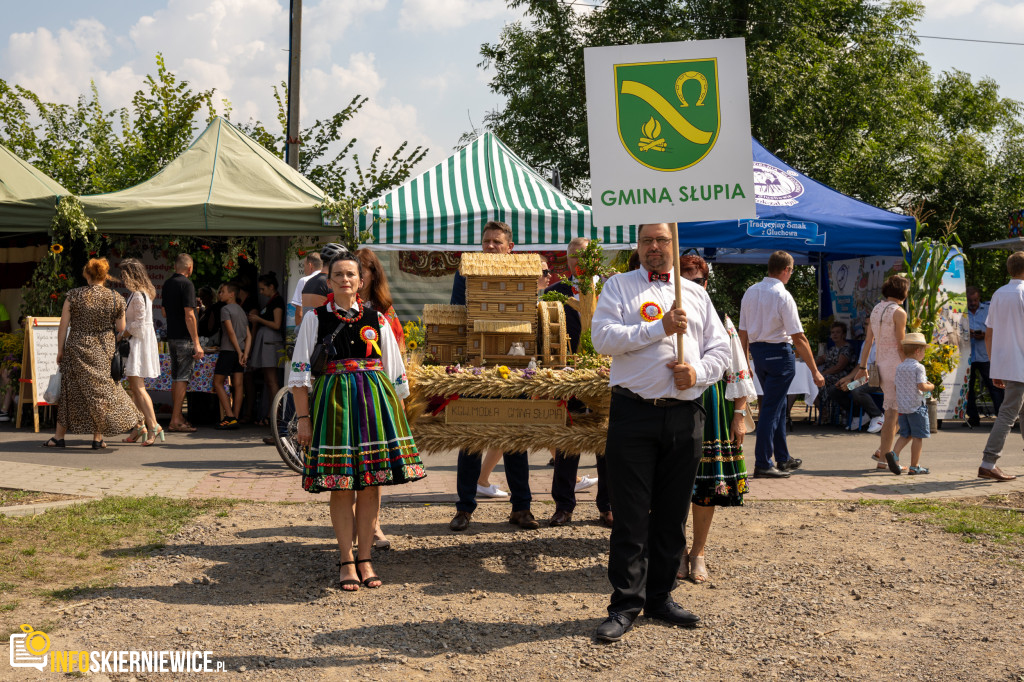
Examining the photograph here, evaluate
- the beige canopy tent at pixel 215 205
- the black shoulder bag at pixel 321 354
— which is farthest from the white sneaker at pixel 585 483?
the beige canopy tent at pixel 215 205

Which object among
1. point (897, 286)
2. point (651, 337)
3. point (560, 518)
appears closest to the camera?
point (651, 337)

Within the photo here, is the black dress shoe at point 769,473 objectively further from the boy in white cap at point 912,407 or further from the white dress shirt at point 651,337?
the white dress shirt at point 651,337

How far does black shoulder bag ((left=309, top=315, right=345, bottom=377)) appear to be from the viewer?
5.21 meters

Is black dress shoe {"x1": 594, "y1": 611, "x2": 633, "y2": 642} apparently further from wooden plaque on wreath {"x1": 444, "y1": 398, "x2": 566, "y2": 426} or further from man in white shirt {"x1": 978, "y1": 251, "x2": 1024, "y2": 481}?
man in white shirt {"x1": 978, "y1": 251, "x2": 1024, "y2": 481}

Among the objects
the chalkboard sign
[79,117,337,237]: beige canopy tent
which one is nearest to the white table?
[79,117,337,237]: beige canopy tent

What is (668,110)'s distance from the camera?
477 centimetres

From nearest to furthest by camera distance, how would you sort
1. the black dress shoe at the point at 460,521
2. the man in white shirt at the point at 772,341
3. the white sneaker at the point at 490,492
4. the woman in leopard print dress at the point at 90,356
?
1. the black dress shoe at the point at 460,521
2. the white sneaker at the point at 490,492
3. the man in white shirt at the point at 772,341
4. the woman in leopard print dress at the point at 90,356

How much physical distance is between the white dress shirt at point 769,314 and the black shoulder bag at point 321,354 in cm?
452

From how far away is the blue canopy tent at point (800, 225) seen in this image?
12.6 m

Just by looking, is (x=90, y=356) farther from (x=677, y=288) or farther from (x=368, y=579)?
(x=677, y=288)

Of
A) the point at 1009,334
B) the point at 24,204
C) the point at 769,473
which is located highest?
the point at 24,204

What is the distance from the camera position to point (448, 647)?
4.35 meters

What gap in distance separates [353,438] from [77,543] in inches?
86.4

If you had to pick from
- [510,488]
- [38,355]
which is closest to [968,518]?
[510,488]
